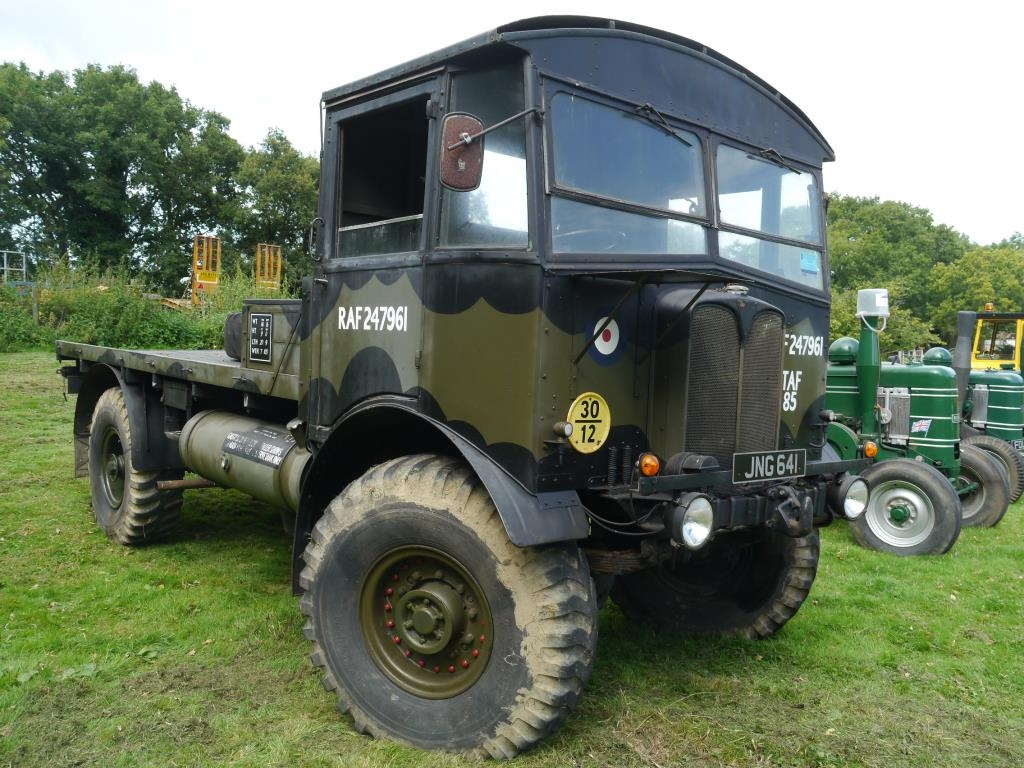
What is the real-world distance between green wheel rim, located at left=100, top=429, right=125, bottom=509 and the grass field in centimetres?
34

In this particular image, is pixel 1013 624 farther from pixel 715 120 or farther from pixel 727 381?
pixel 715 120

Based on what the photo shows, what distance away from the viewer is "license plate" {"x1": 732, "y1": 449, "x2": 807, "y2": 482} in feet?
11.5

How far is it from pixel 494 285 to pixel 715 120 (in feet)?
4.64

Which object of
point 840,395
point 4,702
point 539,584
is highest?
point 840,395

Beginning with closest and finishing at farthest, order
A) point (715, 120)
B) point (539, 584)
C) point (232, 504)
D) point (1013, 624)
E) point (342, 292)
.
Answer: point (539, 584) → point (715, 120) → point (342, 292) → point (1013, 624) → point (232, 504)

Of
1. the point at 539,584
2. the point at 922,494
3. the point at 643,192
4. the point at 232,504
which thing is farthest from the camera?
the point at 232,504

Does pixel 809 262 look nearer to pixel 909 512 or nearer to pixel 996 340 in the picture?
pixel 909 512

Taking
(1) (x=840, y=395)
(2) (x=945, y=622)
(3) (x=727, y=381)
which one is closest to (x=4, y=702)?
(3) (x=727, y=381)

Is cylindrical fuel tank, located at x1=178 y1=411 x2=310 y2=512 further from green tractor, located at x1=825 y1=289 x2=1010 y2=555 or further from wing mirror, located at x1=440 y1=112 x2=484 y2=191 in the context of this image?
green tractor, located at x1=825 y1=289 x2=1010 y2=555

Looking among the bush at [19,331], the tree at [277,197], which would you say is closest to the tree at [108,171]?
the tree at [277,197]

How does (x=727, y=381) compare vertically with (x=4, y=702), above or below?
above

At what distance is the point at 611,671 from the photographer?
4102 millimetres

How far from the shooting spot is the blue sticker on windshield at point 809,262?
438 cm

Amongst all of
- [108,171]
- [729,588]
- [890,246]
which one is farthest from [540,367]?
[890,246]
